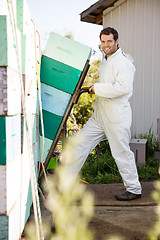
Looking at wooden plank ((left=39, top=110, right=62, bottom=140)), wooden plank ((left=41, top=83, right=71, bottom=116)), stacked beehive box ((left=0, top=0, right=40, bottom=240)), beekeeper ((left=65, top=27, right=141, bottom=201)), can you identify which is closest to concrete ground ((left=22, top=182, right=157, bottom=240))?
beekeeper ((left=65, top=27, right=141, bottom=201))

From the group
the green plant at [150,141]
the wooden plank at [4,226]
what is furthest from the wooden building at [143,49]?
the wooden plank at [4,226]

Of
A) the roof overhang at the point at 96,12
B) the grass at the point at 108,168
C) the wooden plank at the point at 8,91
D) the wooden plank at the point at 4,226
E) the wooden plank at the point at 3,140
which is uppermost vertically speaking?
the roof overhang at the point at 96,12

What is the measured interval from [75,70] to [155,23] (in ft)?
11.7

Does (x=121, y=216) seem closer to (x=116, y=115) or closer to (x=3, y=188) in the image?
(x=116, y=115)

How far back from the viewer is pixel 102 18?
7.82m

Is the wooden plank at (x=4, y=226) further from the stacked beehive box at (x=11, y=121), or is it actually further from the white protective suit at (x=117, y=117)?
the white protective suit at (x=117, y=117)

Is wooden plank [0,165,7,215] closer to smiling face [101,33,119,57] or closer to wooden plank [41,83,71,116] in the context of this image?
wooden plank [41,83,71,116]

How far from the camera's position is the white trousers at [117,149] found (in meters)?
3.47

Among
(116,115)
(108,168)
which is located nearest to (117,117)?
(116,115)

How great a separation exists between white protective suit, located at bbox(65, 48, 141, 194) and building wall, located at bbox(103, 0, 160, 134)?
283 centimetres

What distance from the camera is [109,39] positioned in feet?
11.4

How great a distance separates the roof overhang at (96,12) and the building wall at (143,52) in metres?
0.28

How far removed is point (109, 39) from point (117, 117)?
2.71 feet

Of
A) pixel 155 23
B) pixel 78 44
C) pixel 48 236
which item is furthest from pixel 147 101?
pixel 48 236
